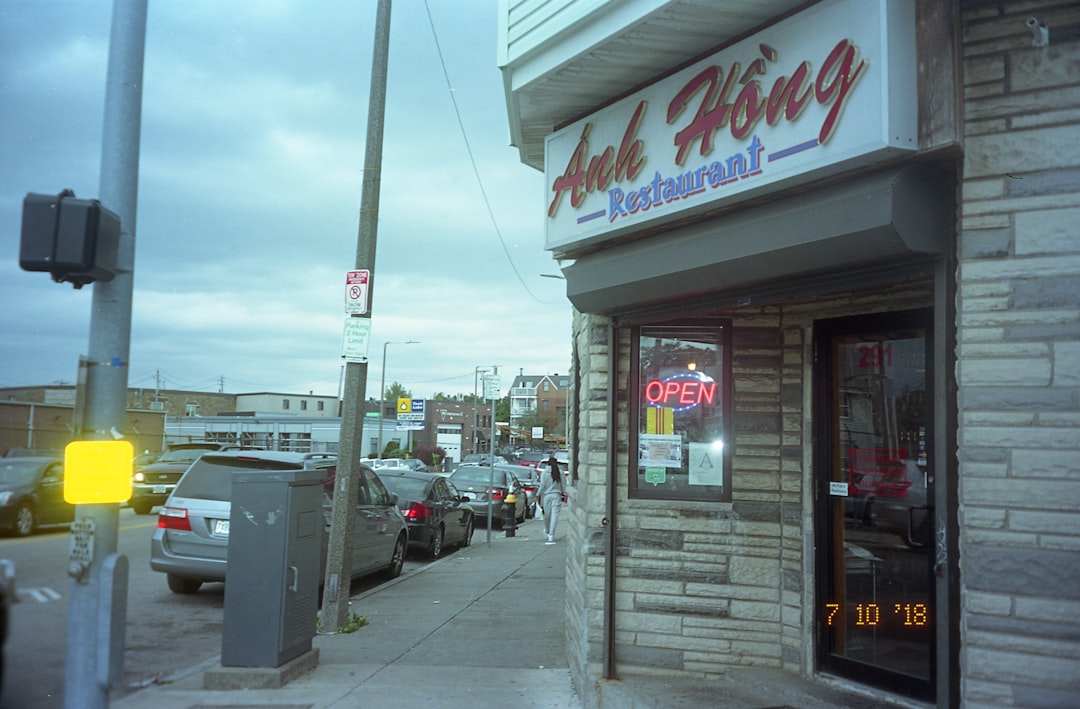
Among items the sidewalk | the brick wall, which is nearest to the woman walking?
the sidewalk

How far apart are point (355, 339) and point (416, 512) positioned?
22.2 feet

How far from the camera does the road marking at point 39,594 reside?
514cm

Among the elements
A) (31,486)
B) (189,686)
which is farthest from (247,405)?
(189,686)

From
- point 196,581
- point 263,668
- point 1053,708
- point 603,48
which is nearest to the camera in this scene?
point 1053,708

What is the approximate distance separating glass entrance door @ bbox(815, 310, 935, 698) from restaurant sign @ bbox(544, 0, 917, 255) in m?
1.40

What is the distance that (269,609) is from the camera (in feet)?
22.6

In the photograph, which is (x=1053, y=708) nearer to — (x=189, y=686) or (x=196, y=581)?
(x=189, y=686)

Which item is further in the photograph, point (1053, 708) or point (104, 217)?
point (104, 217)

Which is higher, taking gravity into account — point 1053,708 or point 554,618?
point 1053,708

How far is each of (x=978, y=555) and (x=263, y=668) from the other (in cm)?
Result: 512

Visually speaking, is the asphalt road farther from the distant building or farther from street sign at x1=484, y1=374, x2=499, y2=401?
the distant building

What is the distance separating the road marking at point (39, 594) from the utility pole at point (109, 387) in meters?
0.27

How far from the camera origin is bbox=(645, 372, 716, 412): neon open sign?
250 inches

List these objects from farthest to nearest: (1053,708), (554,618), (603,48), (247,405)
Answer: (247,405)
(554,618)
(603,48)
(1053,708)
